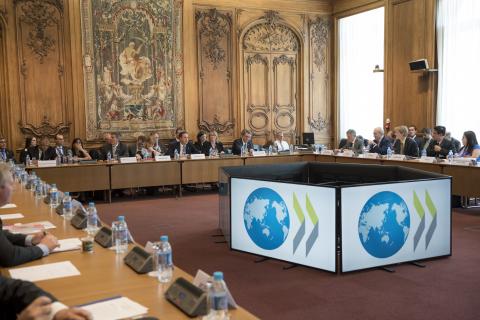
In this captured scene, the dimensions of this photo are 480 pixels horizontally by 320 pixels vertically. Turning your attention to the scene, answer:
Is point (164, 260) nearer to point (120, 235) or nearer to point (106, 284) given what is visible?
point (106, 284)

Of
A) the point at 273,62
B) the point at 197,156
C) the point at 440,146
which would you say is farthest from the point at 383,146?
the point at 273,62

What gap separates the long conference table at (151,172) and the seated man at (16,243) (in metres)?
5.31

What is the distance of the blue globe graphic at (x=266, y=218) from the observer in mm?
4816

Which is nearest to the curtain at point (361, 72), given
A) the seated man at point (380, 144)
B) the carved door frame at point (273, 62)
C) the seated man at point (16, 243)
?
the carved door frame at point (273, 62)

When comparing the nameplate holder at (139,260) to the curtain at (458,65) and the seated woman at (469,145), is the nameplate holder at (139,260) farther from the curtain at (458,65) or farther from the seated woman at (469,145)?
the curtain at (458,65)

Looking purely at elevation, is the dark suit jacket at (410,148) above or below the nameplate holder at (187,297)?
above

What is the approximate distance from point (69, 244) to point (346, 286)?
2268mm

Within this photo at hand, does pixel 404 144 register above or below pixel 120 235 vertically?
above

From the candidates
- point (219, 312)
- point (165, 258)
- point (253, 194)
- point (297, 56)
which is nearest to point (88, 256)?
point (165, 258)

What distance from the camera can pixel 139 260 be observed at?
261cm

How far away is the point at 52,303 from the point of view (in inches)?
76.0

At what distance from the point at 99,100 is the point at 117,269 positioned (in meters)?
8.62

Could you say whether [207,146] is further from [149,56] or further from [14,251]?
[14,251]

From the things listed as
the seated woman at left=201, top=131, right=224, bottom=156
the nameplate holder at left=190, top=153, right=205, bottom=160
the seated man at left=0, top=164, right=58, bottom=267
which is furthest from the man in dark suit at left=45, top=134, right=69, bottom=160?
the seated man at left=0, top=164, right=58, bottom=267
